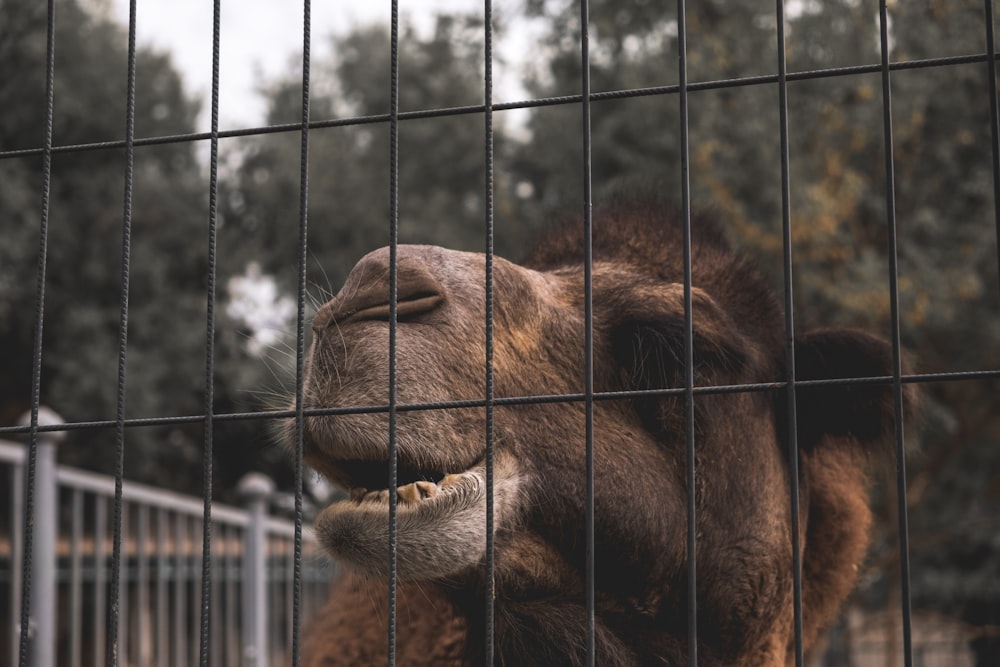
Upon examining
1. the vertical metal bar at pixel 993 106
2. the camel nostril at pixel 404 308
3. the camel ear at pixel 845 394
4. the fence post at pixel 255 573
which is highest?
the vertical metal bar at pixel 993 106

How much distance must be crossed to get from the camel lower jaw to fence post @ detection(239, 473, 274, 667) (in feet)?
17.3

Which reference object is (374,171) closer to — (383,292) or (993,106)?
(383,292)

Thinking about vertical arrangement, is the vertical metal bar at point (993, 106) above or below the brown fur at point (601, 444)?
above

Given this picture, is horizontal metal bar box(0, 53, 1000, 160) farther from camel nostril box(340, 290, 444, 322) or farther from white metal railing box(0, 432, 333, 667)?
white metal railing box(0, 432, 333, 667)

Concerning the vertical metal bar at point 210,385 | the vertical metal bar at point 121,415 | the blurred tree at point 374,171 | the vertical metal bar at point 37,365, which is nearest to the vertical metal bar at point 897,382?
the vertical metal bar at point 210,385

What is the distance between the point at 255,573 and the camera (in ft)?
26.1

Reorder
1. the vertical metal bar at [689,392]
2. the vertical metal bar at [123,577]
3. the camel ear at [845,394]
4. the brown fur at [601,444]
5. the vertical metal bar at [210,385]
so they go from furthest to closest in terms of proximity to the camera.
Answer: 1. the camel ear at [845,394]
2. the brown fur at [601,444]
3. the vertical metal bar at [123,577]
4. the vertical metal bar at [210,385]
5. the vertical metal bar at [689,392]

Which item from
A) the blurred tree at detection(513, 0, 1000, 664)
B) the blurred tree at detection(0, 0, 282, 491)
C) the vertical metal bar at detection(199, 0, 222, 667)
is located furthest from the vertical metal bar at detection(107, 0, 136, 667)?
the blurred tree at detection(0, 0, 282, 491)

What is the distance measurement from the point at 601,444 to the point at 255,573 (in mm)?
5170

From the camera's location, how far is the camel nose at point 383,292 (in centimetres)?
298

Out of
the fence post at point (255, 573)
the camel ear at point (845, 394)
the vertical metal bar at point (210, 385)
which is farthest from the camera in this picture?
the fence post at point (255, 573)

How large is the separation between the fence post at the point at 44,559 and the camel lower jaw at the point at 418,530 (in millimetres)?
2640

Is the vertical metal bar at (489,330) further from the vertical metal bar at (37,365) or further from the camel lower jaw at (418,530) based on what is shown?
the vertical metal bar at (37,365)

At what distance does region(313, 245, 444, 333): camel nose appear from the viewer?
298 cm
